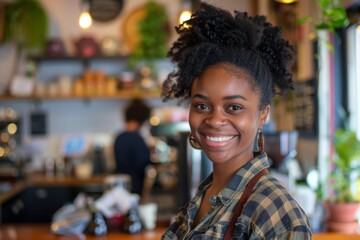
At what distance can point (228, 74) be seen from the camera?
3.75 ft

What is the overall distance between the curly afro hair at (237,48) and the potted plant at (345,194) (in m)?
1.49

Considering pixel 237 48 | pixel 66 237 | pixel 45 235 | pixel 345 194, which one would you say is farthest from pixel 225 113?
pixel 45 235

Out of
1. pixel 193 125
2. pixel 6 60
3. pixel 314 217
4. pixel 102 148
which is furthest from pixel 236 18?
pixel 6 60

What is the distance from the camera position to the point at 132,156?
4840 mm

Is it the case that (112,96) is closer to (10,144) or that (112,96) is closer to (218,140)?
(10,144)

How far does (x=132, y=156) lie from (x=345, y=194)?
2.52 meters

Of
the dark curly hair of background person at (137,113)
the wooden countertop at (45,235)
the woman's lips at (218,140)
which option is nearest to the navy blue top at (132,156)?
the dark curly hair of background person at (137,113)

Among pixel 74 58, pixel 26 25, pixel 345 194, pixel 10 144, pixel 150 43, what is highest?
pixel 26 25

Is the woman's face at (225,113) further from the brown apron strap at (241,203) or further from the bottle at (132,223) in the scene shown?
the bottle at (132,223)

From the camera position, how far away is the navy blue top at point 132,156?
483 cm

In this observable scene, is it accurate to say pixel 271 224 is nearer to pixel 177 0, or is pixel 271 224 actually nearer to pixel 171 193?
pixel 171 193

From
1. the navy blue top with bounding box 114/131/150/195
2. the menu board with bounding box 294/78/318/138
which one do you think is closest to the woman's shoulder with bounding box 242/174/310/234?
the menu board with bounding box 294/78/318/138

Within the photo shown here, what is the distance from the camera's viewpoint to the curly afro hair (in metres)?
1.17

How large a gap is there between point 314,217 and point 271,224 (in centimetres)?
182
